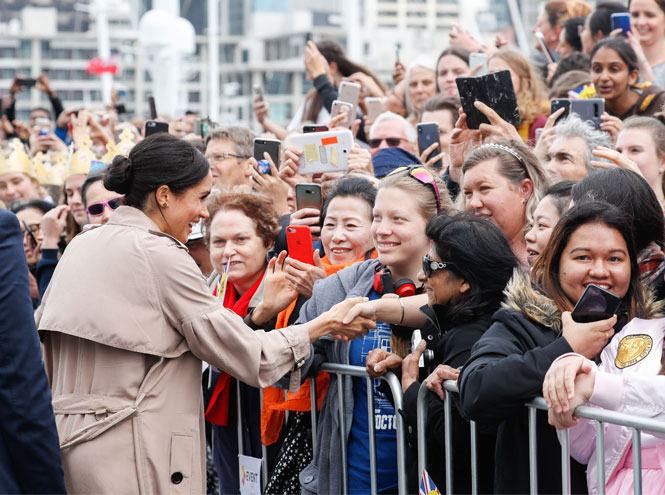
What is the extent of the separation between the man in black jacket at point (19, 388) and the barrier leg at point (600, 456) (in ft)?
5.39

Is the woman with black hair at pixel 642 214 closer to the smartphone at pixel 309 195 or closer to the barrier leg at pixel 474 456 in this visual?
the barrier leg at pixel 474 456

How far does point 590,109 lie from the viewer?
216 inches

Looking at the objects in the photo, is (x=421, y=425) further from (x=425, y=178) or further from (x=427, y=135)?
(x=427, y=135)

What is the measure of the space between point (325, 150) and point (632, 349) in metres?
2.67

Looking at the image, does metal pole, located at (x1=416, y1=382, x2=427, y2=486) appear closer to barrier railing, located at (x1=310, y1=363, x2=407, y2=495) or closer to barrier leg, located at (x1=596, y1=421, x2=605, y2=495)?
barrier railing, located at (x1=310, y1=363, x2=407, y2=495)

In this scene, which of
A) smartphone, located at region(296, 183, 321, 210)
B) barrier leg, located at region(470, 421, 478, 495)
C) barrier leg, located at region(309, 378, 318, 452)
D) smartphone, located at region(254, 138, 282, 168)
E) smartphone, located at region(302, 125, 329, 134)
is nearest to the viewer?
barrier leg, located at region(470, 421, 478, 495)

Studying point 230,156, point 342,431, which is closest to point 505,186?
point 342,431

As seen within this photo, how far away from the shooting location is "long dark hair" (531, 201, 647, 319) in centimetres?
329

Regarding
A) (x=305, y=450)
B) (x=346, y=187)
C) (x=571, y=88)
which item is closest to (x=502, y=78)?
(x=346, y=187)

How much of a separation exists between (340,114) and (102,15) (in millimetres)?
37628

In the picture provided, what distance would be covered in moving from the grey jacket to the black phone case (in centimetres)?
118

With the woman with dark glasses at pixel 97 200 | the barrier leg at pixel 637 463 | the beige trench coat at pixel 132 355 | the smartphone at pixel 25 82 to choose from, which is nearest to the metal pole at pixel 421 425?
the beige trench coat at pixel 132 355

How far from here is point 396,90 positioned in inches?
356

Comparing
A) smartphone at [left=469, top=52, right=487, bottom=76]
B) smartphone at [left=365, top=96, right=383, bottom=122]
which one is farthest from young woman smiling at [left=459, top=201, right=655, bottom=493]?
smartphone at [left=365, top=96, right=383, bottom=122]
